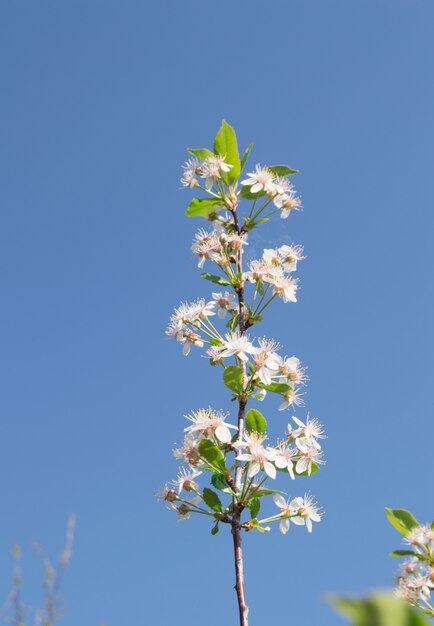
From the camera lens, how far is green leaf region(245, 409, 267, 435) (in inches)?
104

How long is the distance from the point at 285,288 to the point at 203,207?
53 cm

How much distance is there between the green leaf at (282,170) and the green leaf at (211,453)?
1.40 meters

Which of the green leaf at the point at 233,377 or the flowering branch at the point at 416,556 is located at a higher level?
the green leaf at the point at 233,377

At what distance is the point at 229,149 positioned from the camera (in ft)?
10.5

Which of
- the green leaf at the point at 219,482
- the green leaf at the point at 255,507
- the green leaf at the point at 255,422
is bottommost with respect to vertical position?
the green leaf at the point at 255,507

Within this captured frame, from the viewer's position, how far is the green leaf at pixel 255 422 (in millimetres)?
2637

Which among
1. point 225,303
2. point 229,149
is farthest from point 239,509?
point 229,149

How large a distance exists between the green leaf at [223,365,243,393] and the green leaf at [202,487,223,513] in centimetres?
40

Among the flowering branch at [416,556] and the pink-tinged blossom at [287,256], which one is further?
the pink-tinged blossom at [287,256]

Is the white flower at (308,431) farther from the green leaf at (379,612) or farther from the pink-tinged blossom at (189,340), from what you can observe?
the green leaf at (379,612)

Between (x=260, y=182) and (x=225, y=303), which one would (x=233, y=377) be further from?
(x=260, y=182)

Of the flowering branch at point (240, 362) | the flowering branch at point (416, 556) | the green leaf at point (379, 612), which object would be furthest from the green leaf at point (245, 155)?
the green leaf at point (379, 612)

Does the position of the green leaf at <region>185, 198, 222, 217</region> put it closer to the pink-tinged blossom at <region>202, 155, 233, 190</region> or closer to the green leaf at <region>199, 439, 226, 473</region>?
the pink-tinged blossom at <region>202, 155, 233, 190</region>

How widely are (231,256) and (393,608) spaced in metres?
2.77
